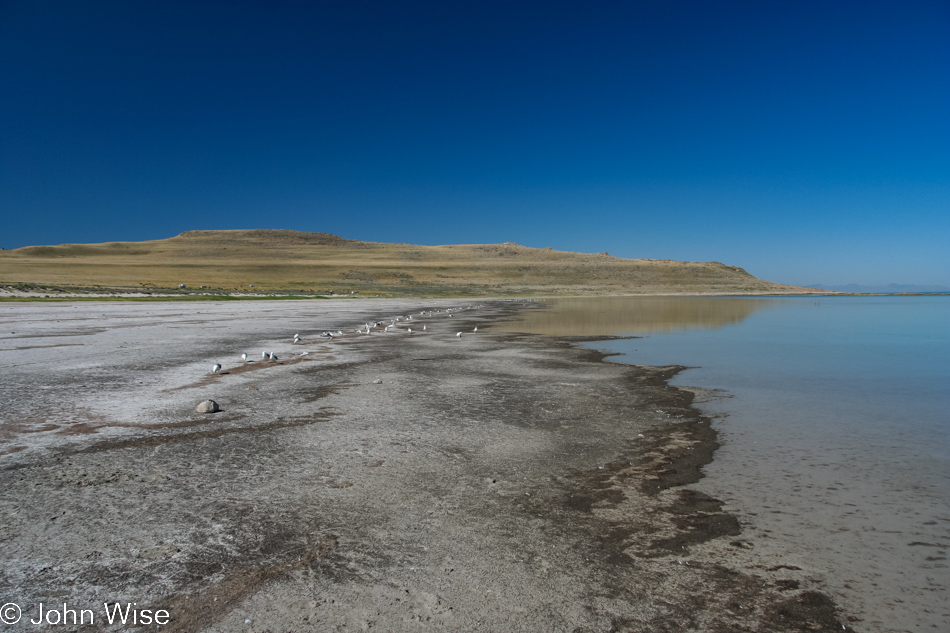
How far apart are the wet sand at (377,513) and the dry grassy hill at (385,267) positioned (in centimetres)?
6287

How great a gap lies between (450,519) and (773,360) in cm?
1247

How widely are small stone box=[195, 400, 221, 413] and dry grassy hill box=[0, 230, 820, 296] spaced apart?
6276cm

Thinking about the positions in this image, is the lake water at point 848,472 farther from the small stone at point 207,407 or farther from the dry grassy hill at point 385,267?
the dry grassy hill at point 385,267

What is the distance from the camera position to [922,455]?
6.02 metres

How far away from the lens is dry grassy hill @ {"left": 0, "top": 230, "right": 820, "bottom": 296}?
83.7 m

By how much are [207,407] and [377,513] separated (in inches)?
169

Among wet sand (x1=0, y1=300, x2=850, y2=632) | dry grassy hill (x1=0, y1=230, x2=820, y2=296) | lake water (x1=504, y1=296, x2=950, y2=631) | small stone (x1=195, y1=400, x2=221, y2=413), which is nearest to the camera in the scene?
wet sand (x1=0, y1=300, x2=850, y2=632)

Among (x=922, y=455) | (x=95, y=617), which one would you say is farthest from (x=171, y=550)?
(x=922, y=455)

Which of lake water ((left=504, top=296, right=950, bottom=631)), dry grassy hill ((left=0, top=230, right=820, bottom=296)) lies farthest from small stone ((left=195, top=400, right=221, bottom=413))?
dry grassy hill ((left=0, top=230, right=820, bottom=296))

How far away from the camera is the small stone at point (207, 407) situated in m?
7.44

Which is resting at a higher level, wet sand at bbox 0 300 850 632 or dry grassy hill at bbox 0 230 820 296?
dry grassy hill at bbox 0 230 820 296

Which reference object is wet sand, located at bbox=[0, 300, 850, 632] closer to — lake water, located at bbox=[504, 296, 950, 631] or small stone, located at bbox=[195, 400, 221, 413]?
small stone, located at bbox=[195, 400, 221, 413]

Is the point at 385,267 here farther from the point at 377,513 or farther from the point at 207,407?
the point at 377,513

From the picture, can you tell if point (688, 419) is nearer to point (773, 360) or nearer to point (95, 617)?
point (95, 617)
